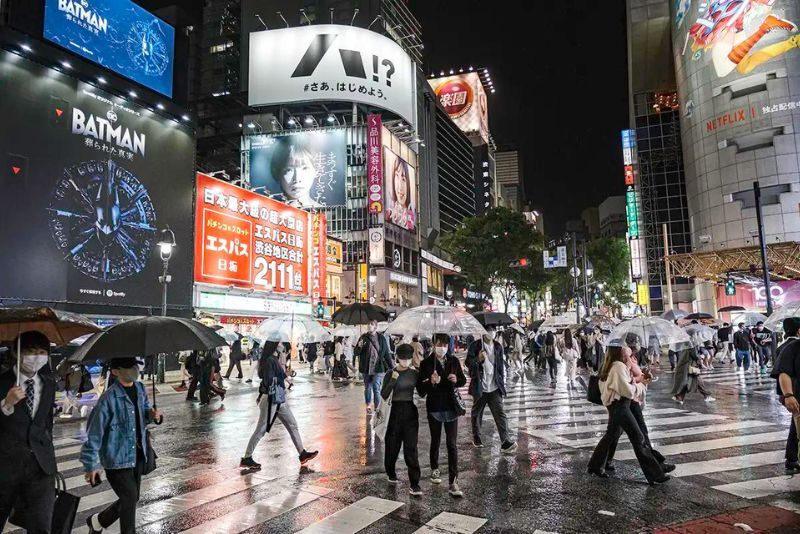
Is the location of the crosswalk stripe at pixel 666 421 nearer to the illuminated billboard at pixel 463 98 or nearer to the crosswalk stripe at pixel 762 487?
the crosswalk stripe at pixel 762 487

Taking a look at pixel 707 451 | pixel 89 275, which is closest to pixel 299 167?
pixel 89 275

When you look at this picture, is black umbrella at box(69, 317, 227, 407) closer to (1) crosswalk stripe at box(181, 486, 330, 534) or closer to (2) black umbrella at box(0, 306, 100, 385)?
(2) black umbrella at box(0, 306, 100, 385)

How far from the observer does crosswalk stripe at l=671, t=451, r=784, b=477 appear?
711cm

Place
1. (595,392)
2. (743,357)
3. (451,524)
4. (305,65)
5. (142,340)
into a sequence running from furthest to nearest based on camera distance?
(305,65) → (743,357) → (595,392) → (451,524) → (142,340)

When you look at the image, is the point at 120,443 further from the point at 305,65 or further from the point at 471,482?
the point at 305,65

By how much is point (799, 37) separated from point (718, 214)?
45.9 feet

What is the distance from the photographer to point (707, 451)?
825 centimetres

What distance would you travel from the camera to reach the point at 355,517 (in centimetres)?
553

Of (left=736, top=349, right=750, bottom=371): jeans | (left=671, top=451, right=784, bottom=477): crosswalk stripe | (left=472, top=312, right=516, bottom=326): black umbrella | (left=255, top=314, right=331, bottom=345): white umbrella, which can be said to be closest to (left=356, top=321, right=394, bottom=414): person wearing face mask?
(left=255, top=314, right=331, bottom=345): white umbrella

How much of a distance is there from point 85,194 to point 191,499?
62.7 ft

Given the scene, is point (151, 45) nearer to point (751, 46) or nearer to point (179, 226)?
point (179, 226)

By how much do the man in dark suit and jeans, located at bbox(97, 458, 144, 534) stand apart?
441 mm

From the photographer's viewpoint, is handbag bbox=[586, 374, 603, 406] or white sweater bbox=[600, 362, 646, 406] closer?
white sweater bbox=[600, 362, 646, 406]

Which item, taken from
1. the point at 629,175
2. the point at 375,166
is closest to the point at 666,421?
the point at 375,166
